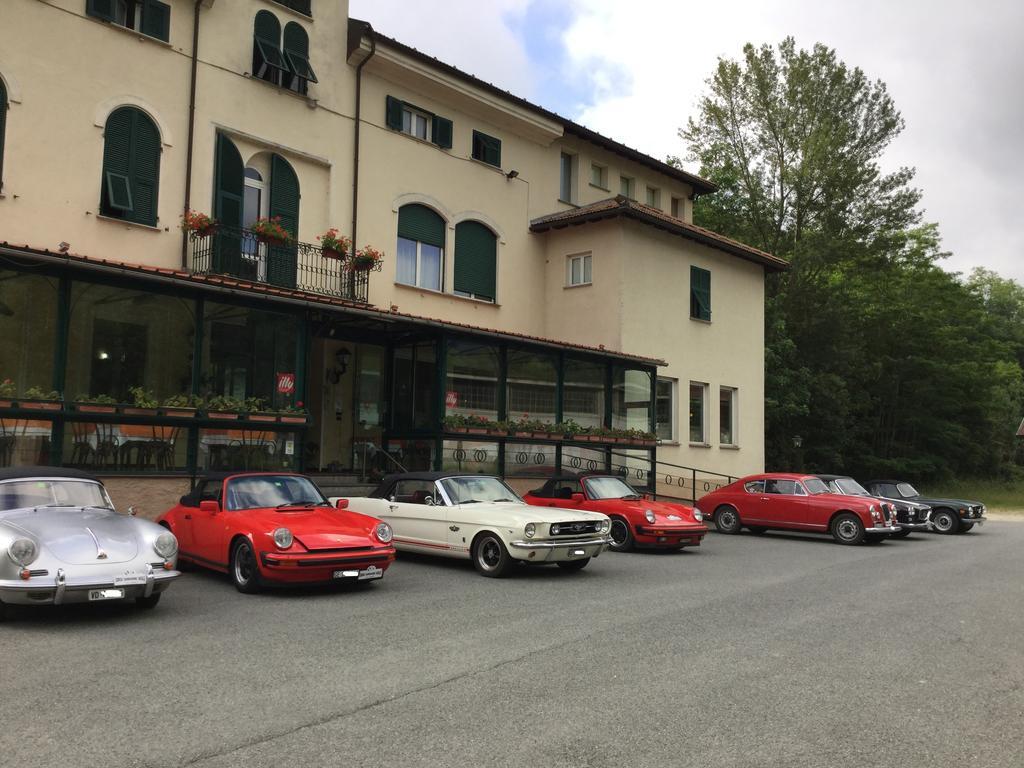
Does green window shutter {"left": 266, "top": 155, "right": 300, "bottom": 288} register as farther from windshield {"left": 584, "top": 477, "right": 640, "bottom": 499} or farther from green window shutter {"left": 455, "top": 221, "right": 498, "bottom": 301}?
windshield {"left": 584, "top": 477, "right": 640, "bottom": 499}

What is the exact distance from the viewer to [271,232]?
56.9 ft

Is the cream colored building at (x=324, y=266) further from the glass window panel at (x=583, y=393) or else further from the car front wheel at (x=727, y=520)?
the car front wheel at (x=727, y=520)

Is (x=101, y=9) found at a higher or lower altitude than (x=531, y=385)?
higher

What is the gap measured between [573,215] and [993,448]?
34.5 meters

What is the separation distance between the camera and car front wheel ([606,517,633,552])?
1447cm

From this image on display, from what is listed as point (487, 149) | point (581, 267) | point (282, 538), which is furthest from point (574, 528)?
point (487, 149)

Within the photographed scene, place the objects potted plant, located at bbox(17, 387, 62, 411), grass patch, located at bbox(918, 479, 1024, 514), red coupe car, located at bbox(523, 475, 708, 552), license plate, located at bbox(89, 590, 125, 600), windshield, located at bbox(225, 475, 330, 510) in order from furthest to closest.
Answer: grass patch, located at bbox(918, 479, 1024, 514) < red coupe car, located at bbox(523, 475, 708, 552) < potted plant, located at bbox(17, 387, 62, 411) < windshield, located at bbox(225, 475, 330, 510) < license plate, located at bbox(89, 590, 125, 600)

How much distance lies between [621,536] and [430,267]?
10.3 m

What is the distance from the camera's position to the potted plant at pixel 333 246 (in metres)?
18.5

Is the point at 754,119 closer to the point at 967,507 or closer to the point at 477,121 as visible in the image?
the point at 477,121

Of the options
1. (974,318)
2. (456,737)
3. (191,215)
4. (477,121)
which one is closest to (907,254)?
(974,318)

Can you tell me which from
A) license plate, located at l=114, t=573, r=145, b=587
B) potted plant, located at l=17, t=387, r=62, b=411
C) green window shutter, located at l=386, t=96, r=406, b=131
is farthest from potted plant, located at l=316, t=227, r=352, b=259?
license plate, located at l=114, t=573, r=145, b=587

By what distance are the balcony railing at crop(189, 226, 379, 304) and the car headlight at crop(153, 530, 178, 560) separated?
9.41 meters

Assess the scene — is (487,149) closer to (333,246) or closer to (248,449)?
(333,246)
